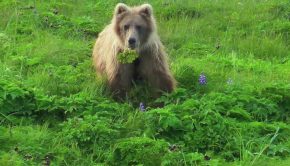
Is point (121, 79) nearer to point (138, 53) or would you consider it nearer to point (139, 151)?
point (138, 53)

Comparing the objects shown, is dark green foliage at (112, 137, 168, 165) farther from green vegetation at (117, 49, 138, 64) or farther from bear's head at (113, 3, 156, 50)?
bear's head at (113, 3, 156, 50)

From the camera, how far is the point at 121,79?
22.5ft

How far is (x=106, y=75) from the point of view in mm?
7047

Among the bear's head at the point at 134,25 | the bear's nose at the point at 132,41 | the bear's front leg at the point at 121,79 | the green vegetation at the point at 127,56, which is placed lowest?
the bear's front leg at the point at 121,79

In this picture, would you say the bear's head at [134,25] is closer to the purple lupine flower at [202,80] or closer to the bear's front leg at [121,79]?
the bear's front leg at [121,79]

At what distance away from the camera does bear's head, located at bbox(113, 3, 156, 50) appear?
688 cm

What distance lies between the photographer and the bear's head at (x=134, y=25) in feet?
22.6

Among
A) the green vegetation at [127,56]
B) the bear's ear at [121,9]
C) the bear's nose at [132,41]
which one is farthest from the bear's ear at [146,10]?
the green vegetation at [127,56]

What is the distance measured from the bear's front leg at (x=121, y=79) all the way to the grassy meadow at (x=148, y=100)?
0.13m

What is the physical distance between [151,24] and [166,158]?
8.85 ft

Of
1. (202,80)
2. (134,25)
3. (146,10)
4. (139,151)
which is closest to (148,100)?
(202,80)

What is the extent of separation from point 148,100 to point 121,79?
42cm

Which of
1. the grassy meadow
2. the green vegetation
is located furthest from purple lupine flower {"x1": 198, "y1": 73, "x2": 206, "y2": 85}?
the green vegetation

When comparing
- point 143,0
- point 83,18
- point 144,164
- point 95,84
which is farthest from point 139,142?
point 143,0
